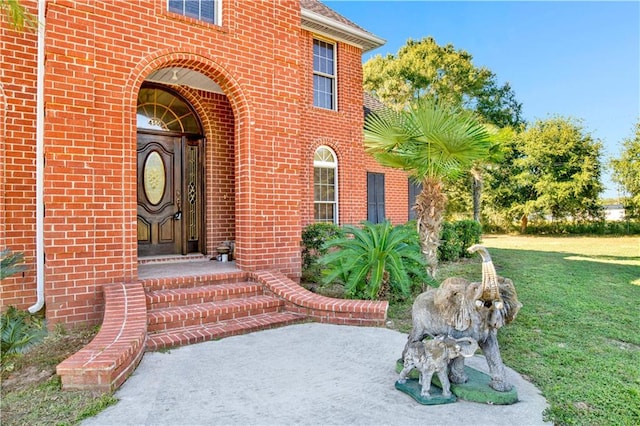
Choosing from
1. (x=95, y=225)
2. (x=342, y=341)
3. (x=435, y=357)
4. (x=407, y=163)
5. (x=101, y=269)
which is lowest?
(x=342, y=341)

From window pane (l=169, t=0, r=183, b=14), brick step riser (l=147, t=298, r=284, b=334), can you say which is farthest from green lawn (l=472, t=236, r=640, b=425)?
→ window pane (l=169, t=0, r=183, b=14)

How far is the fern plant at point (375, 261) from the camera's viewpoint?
17.7 feet

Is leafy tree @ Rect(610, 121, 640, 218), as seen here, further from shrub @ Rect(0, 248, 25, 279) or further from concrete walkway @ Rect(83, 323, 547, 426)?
shrub @ Rect(0, 248, 25, 279)

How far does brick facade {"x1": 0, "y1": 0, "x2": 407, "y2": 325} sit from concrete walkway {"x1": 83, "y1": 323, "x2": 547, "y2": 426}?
5.82 feet

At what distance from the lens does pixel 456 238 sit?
1093 cm

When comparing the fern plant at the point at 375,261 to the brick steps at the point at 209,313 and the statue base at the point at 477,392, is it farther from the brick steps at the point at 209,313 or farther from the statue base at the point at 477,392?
the statue base at the point at 477,392

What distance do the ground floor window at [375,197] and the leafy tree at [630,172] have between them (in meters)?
17.4

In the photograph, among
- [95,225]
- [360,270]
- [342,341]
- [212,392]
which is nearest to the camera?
[212,392]

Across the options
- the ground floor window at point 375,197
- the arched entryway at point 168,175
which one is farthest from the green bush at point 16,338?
the ground floor window at point 375,197

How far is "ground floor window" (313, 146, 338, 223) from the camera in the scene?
33.4 ft

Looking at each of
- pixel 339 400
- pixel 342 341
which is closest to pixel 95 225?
pixel 342 341

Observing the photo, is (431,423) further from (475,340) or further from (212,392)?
(212,392)

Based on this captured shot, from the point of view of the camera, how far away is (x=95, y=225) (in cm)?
468

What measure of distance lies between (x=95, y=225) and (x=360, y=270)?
3644 mm
